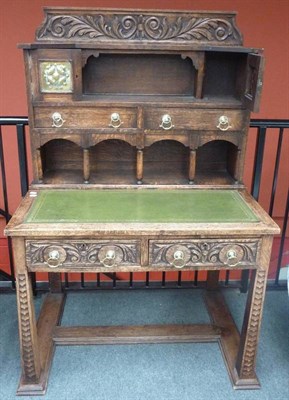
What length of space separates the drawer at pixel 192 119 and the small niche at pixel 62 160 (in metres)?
0.40

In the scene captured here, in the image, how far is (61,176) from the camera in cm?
190

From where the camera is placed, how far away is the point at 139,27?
1677 millimetres

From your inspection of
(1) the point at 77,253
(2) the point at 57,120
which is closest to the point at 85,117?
(2) the point at 57,120

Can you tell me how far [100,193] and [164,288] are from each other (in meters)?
0.89

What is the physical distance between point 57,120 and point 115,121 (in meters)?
0.24

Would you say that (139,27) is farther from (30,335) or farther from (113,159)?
(30,335)

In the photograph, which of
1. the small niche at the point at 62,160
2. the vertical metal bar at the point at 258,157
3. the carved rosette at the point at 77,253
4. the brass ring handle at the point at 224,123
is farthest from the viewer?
the vertical metal bar at the point at 258,157

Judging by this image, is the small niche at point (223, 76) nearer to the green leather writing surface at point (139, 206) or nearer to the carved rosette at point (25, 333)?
the green leather writing surface at point (139, 206)

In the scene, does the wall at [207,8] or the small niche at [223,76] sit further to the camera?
the wall at [207,8]

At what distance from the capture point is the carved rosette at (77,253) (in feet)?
4.90

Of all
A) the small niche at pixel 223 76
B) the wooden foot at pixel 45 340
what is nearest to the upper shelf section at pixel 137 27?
the small niche at pixel 223 76

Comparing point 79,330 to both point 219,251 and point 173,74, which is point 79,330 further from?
point 173,74

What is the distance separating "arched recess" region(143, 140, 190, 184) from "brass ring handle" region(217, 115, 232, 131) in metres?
0.23

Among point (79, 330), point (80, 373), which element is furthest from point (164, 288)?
point (80, 373)
